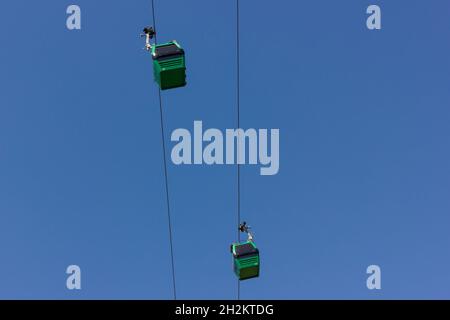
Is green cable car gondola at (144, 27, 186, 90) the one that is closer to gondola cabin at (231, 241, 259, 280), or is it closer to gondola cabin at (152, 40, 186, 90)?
gondola cabin at (152, 40, 186, 90)

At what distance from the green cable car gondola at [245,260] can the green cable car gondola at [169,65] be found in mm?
4336

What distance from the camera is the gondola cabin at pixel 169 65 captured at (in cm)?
1366

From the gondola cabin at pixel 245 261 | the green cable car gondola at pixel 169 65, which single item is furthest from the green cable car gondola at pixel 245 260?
the green cable car gondola at pixel 169 65

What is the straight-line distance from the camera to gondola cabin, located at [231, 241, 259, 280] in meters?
15.7

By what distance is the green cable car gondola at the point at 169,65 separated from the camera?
44.8 feet

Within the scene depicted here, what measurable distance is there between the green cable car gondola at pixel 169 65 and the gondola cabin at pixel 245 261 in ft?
14.2

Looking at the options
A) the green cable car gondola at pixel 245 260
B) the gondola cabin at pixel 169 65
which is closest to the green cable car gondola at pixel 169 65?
the gondola cabin at pixel 169 65

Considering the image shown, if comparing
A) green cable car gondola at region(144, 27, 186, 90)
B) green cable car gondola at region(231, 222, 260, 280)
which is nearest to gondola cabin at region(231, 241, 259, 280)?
green cable car gondola at region(231, 222, 260, 280)

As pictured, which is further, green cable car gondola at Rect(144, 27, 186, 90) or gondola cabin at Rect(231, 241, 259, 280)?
gondola cabin at Rect(231, 241, 259, 280)

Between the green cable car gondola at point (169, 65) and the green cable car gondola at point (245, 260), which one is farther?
the green cable car gondola at point (245, 260)

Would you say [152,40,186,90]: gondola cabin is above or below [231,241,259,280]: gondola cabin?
above

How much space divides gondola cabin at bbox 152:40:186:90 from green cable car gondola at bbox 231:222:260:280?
434cm

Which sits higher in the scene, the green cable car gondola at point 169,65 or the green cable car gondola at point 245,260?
the green cable car gondola at point 169,65

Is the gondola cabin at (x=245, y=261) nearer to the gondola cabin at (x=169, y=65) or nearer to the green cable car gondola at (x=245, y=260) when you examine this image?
the green cable car gondola at (x=245, y=260)
